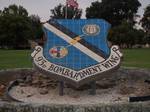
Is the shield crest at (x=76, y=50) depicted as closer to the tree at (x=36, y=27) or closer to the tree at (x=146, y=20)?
the tree at (x=36, y=27)

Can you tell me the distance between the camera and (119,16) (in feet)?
273

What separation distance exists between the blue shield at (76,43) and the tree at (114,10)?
2776 inches

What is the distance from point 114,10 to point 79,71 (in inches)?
2894

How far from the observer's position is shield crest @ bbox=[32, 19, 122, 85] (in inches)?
403

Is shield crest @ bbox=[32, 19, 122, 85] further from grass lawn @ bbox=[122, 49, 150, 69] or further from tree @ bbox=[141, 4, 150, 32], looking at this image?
tree @ bbox=[141, 4, 150, 32]

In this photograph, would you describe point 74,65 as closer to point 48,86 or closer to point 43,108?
point 48,86

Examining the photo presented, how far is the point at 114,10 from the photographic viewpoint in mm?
82938

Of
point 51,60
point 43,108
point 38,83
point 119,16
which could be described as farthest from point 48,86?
point 119,16

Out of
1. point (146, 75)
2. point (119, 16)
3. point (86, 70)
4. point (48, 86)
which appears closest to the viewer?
point (86, 70)

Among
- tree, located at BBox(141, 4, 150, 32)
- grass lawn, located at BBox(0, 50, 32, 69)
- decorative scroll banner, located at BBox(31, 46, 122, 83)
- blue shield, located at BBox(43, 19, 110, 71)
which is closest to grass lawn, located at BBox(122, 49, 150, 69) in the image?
grass lawn, located at BBox(0, 50, 32, 69)

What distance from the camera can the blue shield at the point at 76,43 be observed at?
34.2ft

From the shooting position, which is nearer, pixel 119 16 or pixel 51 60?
pixel 51 60

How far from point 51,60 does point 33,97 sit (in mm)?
881

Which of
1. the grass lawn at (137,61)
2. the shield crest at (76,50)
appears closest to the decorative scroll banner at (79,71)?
the shield crest at (76,50)
